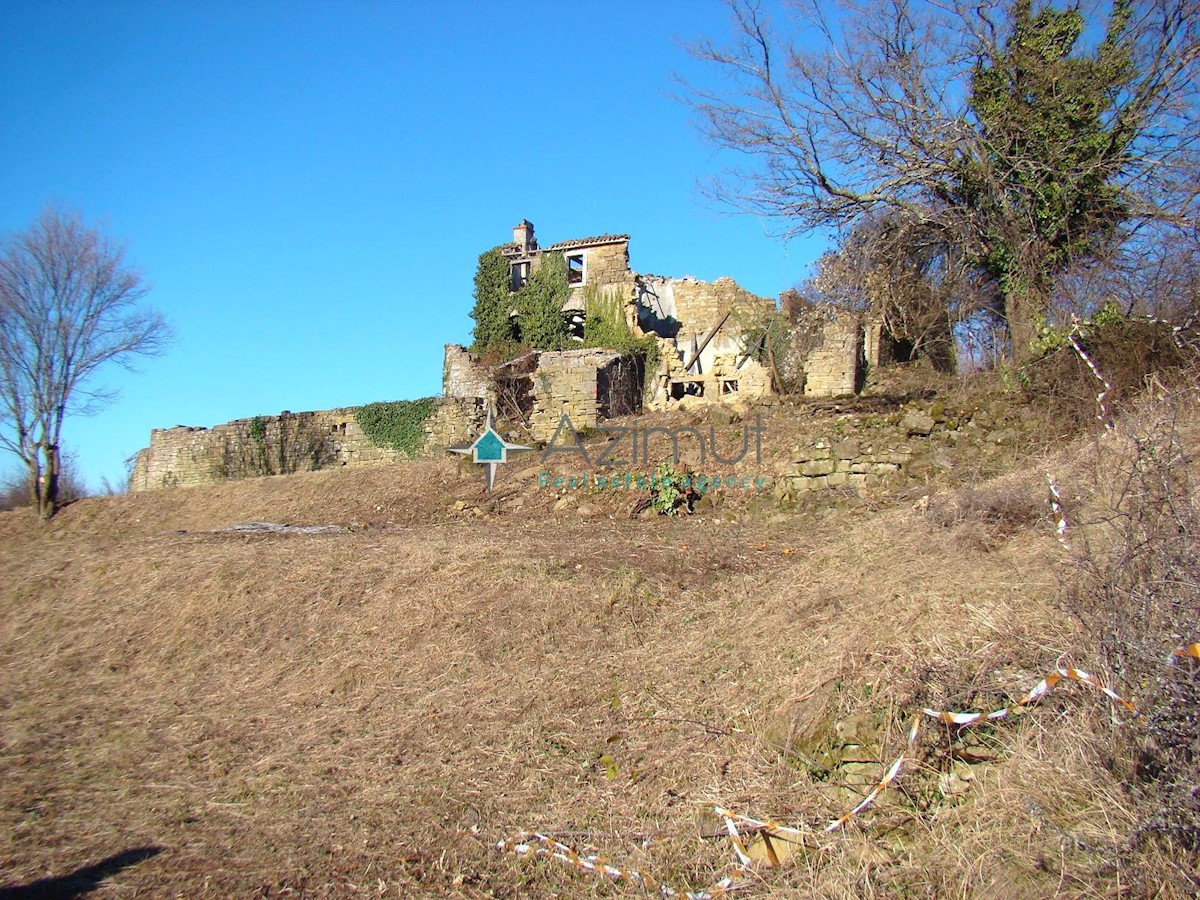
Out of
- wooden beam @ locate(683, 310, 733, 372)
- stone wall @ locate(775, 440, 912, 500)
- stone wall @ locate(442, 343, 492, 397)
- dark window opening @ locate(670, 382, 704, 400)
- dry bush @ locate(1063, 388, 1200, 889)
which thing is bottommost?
dry bush @ locate(1063, 388, 1200, 889)

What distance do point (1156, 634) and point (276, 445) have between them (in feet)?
67.8

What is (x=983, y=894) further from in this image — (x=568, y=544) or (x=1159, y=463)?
(x=568, y=544)

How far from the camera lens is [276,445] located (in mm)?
21281

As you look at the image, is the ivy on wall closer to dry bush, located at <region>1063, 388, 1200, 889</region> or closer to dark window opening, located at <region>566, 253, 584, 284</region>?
dark window opening, located at <region>566, 253, 584, 284</region>

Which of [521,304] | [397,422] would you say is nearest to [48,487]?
[397,422]

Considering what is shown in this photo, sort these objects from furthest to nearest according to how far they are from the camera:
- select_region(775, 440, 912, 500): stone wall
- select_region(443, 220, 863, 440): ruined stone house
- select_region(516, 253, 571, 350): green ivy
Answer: select_region(516, 253, 571, 350): green ivy < select_region(443, 220, 863, 440): ruined stone house < select_region(775, 440, 912, 500): stone wall

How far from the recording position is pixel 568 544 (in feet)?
28.9

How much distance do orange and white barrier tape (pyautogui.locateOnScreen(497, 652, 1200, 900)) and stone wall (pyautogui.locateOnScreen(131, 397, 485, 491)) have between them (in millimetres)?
14370

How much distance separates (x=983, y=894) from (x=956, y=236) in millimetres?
10675

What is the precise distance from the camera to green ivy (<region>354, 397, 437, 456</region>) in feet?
62.1

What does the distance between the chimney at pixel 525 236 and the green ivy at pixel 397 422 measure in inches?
453

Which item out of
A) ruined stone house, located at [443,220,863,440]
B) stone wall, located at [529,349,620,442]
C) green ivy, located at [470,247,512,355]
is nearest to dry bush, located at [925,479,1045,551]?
ruined stone house, located at [443,220,863,440]

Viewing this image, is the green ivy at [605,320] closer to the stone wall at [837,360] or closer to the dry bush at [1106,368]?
the stone wall at [837,360]

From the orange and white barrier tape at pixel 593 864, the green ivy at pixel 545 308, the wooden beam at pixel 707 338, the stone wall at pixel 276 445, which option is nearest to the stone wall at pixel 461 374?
the stone wall at pixel 276 445
